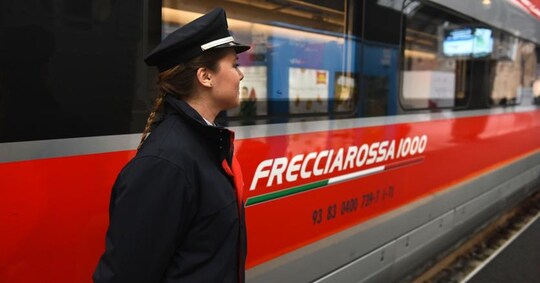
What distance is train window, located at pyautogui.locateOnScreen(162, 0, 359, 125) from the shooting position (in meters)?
2.43

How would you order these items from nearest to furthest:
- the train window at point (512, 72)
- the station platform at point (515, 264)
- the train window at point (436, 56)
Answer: the train window at point (436, 56) < the station platform at point (515, 264) < the train window at point (512, 72)

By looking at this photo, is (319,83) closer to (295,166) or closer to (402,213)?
(295,166)

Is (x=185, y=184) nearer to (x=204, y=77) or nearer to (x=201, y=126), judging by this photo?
(x=201, y=126)

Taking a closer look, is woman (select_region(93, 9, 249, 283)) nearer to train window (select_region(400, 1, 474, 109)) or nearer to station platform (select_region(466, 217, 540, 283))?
train window (select_region(400, 1, 474, 109))

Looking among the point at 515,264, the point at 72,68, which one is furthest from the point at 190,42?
the point at 515,264

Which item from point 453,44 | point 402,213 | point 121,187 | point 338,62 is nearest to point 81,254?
point 121,187

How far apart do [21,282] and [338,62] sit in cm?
210

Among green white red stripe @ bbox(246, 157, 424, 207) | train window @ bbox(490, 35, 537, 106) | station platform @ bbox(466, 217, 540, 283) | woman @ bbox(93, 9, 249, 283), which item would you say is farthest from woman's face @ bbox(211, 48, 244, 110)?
train window @ bbox(490, 35, 537, 106)

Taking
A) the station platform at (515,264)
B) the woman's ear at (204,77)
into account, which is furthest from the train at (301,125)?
the woman's ear at (204,77)

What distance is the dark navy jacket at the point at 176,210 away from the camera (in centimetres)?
128

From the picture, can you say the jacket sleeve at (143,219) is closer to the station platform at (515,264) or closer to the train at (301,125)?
the train at (301,125)

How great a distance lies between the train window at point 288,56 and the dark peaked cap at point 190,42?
75 centimetres

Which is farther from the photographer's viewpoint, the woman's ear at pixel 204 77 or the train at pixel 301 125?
the train at pixel 301 125

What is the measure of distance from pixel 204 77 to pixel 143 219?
0.43 meters
